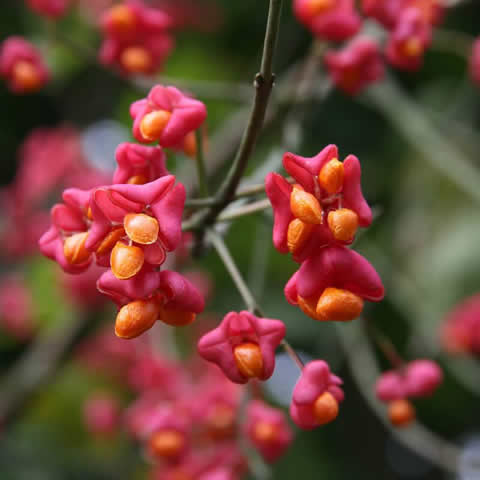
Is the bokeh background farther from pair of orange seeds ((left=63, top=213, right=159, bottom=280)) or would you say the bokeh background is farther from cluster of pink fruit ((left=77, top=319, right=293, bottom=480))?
pair of orange seeds ((left=63, top=213, right=159, bottom=280))

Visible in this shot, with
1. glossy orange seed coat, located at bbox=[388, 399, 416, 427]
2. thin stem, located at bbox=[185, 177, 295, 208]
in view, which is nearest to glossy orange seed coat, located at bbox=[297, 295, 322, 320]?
thin stem, located at bbox=[185, 177, 295, 208]

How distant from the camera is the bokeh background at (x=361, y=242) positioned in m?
1.74

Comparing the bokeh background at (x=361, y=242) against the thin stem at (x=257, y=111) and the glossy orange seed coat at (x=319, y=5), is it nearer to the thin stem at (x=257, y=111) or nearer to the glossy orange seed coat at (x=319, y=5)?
the glossy orange seed coat at (x=319, y=5)

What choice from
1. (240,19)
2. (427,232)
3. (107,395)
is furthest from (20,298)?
(427,232)

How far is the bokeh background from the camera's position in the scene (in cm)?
174

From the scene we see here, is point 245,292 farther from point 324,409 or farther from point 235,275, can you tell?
point 324,409

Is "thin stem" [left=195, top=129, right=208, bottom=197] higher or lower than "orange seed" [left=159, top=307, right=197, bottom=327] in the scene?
higher

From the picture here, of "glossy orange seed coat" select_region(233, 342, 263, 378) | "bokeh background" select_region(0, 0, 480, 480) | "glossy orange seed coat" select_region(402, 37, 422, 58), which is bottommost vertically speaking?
"bokeh background" select_region(0, 0, 480, 480)

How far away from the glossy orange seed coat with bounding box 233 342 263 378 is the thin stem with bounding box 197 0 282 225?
16 centimetres

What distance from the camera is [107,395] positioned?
2211 millimetres

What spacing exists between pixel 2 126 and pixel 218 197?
1348 mm

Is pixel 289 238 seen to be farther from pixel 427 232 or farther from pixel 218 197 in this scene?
pixel 427 232

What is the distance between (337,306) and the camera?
1.99 ft

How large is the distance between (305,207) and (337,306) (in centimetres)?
9
